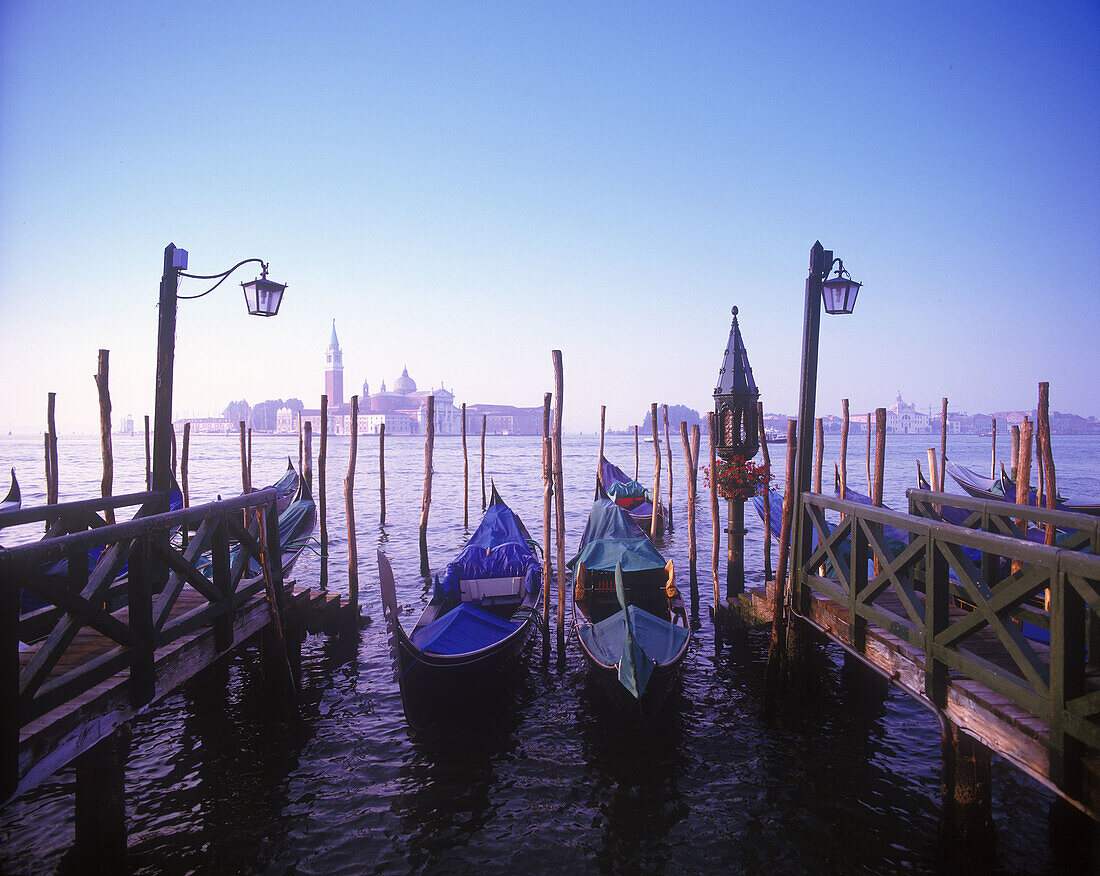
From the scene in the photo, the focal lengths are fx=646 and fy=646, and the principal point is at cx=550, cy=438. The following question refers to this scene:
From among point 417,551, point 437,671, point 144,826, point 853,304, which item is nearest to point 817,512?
point 853,304

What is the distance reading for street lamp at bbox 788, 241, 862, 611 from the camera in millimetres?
4770

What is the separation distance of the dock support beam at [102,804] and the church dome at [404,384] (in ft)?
420

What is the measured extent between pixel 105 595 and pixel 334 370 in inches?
4261

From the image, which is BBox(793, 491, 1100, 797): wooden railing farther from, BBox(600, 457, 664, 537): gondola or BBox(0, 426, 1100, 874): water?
BBox(600, 457, 664, 537): gondola

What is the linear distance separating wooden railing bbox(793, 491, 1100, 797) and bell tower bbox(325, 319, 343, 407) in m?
107

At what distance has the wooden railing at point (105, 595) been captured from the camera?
7.84 feet

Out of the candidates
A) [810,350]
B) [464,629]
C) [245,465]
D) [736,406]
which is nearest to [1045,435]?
[736,406]

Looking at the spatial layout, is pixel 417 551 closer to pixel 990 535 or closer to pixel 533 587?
pixel 533 587

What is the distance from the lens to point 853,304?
4770 mm

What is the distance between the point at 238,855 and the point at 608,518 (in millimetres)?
6930

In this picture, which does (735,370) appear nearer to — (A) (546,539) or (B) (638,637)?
(A) (546,539)

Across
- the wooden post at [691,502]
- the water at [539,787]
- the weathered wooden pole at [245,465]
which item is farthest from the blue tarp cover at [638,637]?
the weathered wooden pole at [245,465]

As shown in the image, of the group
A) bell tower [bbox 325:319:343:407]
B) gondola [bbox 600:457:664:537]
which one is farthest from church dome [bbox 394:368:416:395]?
gondola [bbox 600:457:664:537]

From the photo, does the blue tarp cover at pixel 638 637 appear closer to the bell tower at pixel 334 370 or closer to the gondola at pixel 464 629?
the gondola at pixel 464 629
